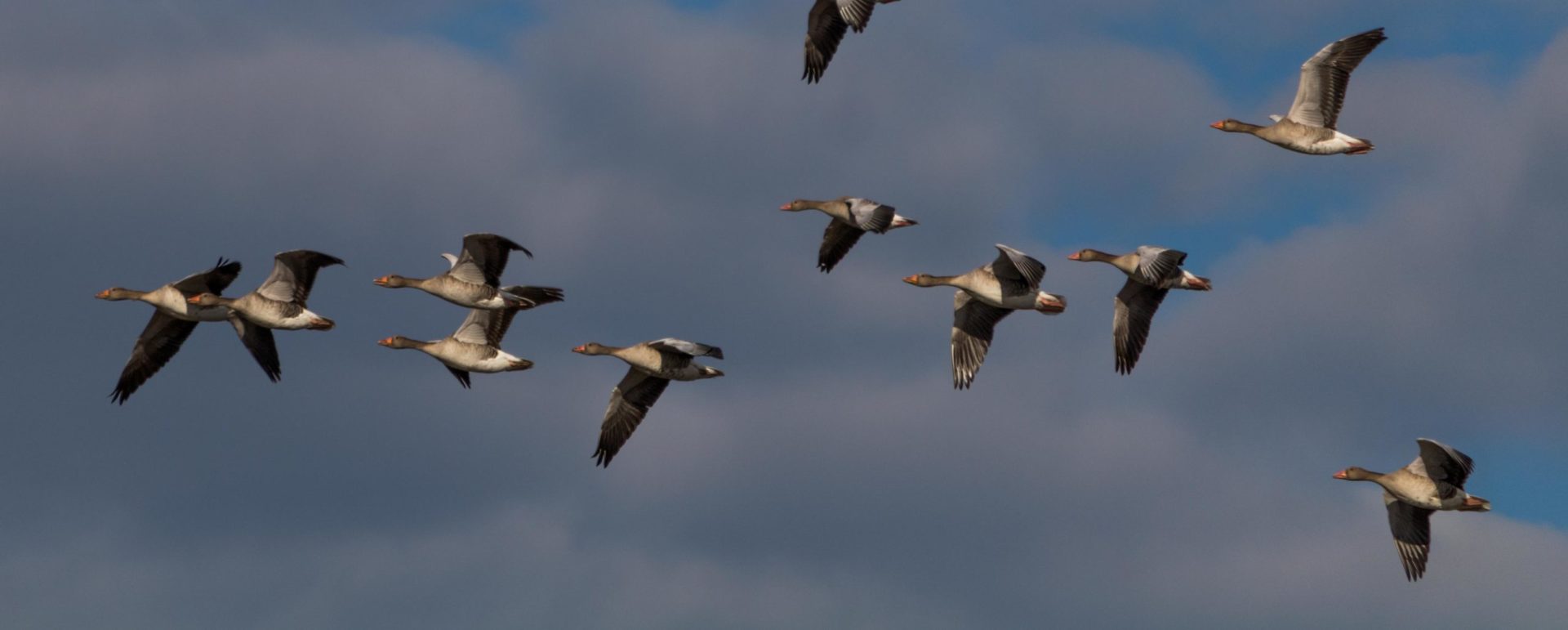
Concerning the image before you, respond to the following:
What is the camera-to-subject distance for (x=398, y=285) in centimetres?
4572

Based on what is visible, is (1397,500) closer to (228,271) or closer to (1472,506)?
(1472,506)

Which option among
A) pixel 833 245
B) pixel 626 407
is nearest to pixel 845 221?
pixel 833 245

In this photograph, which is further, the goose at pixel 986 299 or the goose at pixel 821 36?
the goose at pixel 821 36

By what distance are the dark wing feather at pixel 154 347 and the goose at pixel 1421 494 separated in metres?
22.3

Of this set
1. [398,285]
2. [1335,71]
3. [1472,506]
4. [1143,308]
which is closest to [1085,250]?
[1143,308]

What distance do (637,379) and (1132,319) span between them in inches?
352

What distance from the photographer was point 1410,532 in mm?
42250

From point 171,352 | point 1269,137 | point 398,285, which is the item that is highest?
point 1269,137

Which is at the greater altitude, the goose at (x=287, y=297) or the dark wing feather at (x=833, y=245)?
the dark wing feather at (x=833, y=245)

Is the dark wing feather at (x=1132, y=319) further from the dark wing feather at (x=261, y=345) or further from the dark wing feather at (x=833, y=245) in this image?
the dark wing feather at (x=261, y=345)

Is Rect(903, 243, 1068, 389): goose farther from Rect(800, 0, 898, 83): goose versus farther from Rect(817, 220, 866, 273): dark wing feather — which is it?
Rect(800, 0, 898, 83): goose

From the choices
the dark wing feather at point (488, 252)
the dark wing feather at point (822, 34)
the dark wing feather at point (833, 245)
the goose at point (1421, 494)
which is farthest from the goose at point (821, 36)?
the goose at point (1421, 494)

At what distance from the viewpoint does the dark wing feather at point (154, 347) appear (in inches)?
1898

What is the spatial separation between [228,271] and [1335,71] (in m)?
20.3
